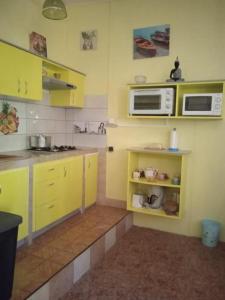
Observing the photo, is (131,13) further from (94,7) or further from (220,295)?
(220,295)

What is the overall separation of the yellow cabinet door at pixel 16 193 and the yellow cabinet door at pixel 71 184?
560 millimetres

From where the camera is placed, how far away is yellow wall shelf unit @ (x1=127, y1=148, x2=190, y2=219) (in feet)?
9.26

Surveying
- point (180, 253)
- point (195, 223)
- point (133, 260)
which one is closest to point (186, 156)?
point (195, 223)

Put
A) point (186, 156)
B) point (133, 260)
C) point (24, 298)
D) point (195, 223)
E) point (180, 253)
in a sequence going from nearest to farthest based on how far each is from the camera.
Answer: point (24, 298) → point (133, 260) → point (180, 253) → point (186, 156) → point (195, 223)

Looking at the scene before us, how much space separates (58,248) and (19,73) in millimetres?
1668

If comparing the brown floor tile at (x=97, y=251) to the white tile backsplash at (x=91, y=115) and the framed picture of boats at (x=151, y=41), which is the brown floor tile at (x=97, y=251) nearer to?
the white tile backsplash at (x=91, y=115)

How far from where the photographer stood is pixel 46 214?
2551mm

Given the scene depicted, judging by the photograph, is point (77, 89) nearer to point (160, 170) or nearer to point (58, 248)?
point (160, 170)

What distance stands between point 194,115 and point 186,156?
461mm

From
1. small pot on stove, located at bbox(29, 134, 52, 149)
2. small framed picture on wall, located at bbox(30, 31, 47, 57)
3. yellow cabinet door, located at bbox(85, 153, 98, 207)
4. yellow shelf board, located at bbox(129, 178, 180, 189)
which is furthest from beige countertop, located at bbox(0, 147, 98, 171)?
small framed picture on wall, located at bbox(30, 31, 47, 57)

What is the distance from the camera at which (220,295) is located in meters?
2.01

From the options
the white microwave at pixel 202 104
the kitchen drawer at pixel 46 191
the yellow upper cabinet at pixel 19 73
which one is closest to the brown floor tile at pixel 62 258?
the kitchen drawer at pixel 46 191

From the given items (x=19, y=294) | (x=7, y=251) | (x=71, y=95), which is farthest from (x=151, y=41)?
(x=19, y=294)

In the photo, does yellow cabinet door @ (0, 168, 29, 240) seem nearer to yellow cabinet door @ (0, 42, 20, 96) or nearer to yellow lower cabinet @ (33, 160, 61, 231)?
yellow lower cabinet @ (33, 160, 61, 231)
